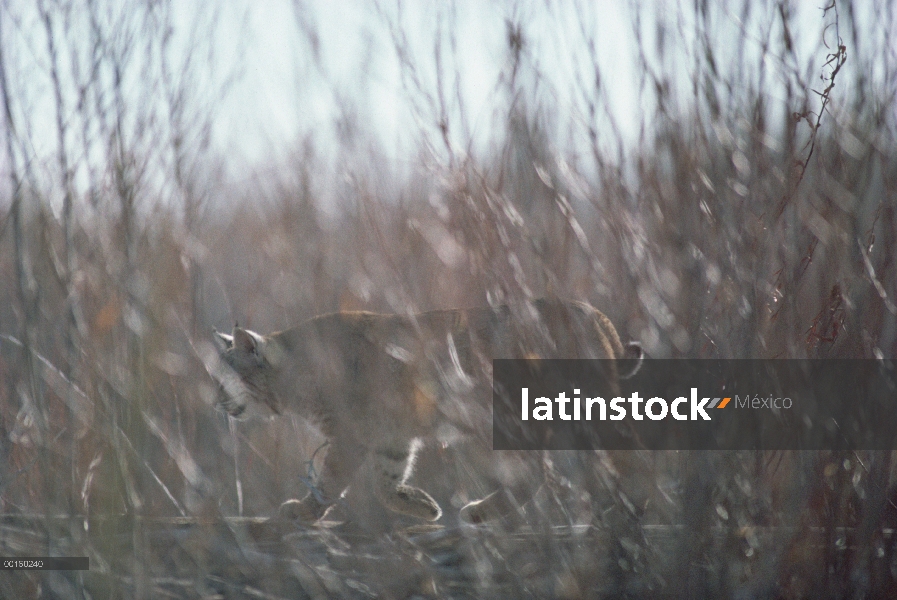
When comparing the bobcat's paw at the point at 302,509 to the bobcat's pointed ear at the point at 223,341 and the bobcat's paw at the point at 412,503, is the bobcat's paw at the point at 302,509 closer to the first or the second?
the bobcat's paw at the point at 412,503

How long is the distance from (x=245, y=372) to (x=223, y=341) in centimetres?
22

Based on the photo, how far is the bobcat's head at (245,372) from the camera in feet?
14.2

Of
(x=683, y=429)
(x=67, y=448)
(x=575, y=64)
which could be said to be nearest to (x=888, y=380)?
(x=683, y=429)

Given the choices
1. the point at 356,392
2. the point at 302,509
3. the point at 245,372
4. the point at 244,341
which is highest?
the point at 244,341

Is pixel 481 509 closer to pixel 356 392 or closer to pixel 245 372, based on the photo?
pixel 356 392

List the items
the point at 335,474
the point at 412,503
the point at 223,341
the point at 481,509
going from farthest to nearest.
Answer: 1. the point at 223,341
2. the point at 335,474
3. the point at 412,503
4. the point at 481,509

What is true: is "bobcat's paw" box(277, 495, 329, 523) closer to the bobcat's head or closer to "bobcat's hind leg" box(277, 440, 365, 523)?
"bobcat's hind leg" box(277, 440, 365, 523)

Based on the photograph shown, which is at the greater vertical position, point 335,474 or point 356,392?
point 356,392

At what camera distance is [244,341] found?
433 cm

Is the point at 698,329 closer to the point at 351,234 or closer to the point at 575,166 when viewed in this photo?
the point at 575,166

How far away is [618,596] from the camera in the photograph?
8.90ft

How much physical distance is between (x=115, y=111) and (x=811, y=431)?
2411mm

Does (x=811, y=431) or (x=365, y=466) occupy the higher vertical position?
(x=811, y=431)

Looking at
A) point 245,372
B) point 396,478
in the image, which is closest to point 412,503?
point 396,478
